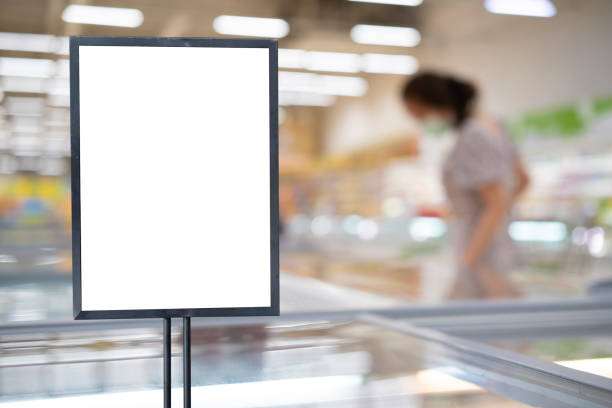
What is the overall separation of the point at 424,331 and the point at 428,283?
2578mm

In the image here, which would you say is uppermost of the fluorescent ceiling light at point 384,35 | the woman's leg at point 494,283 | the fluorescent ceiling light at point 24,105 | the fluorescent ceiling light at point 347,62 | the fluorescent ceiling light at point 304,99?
the fluorescent ceiling light at point 384,35

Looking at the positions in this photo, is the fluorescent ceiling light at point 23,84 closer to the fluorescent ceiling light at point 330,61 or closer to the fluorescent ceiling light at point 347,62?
the fluorescent ceiling light at point 347,62

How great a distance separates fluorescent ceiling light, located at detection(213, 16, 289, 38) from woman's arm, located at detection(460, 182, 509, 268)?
652 cm

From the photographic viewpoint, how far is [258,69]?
60 cm

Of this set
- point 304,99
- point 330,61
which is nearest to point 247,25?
point 330,61

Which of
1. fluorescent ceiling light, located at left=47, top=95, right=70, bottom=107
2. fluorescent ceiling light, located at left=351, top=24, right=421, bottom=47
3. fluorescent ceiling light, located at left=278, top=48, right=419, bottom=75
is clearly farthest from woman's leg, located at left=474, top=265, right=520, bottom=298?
fluorescent ceiling light, located at left=47, top=95, right=70, bottom=107

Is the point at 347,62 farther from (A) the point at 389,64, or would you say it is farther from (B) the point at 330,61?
(A) the point at 389,64

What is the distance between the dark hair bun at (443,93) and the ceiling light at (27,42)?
826 centimetres

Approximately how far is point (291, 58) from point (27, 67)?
4.50 m

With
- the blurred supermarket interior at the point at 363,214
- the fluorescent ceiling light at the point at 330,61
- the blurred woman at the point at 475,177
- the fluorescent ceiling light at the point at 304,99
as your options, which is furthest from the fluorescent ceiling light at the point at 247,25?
the blurred woman at the point at 475,177

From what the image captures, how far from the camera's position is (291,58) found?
10992mm

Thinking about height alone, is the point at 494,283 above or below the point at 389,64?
below

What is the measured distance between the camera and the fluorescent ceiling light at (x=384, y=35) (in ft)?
32.1

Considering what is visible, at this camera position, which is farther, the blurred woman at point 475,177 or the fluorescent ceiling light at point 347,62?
the fluorescent ceiling light at point 347,62
